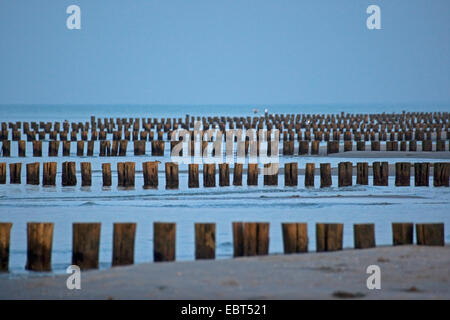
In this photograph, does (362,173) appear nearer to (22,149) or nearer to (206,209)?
(206,209)

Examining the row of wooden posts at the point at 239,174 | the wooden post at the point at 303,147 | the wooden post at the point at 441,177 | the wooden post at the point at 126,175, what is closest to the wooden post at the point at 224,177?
the row of wooden posts at the point at 239,174

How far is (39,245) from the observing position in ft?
34.9

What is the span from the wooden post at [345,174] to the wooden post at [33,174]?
7.83 m

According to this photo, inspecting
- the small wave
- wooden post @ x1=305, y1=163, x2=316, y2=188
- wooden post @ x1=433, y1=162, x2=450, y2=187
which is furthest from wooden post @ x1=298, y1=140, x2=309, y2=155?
the small wave

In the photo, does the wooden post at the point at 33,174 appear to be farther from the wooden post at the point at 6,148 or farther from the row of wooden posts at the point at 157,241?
the wooden post at the point at 6,148

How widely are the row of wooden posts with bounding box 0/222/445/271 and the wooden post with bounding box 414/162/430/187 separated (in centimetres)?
942

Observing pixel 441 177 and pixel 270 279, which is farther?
pixel 441 177

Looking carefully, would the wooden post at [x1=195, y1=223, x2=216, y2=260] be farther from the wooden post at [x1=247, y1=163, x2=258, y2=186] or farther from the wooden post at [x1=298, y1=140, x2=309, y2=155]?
the wooden post at [x1=298, y1=140, x2=309, y2=155]

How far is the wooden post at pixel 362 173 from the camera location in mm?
20688

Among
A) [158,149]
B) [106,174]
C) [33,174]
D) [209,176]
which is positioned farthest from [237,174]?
[158,149]

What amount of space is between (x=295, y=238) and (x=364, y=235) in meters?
1.00

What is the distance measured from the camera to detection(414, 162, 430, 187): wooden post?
20484 millimetres

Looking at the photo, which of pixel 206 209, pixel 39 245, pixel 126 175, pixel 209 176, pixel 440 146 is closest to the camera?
pixel 39 245
